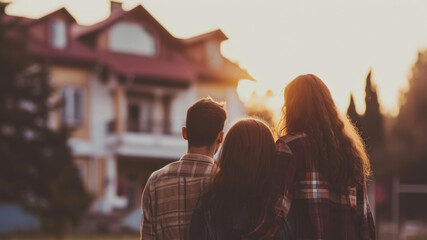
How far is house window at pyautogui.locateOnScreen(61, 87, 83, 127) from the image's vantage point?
1563 inches

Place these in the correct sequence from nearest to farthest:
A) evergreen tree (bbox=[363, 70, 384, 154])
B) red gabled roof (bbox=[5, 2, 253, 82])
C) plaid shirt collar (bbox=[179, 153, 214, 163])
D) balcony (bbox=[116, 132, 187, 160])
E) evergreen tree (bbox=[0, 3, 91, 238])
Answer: plaid shirt collar (bbox=[179, 153, 214, 163]), evergreen tree (bbox=[363, 70, 384, 154]), evergreen tree (bbox=[0, 3, 91, 238]), red gabled roof (bbox=[5, 2, 253, 82]), balcony (bbox=[116, 132, 187, 160])

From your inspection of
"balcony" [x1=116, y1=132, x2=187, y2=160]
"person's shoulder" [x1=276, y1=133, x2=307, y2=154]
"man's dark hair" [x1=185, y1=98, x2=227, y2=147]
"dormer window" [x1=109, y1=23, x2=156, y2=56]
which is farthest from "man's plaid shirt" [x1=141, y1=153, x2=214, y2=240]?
"dormer window" [x1=109, y1=23, x2=156, y2=56]

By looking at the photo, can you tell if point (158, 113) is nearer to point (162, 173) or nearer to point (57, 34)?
point (57, 34)

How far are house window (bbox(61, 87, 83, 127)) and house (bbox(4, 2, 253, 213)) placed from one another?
45 mm

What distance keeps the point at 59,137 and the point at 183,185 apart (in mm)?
28399

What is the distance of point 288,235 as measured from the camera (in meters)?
4.94

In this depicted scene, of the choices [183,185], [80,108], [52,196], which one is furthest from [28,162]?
[183,185]

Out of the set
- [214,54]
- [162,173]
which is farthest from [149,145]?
[162,173]

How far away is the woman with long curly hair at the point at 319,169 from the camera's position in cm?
504

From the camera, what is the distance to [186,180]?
5.15 meters

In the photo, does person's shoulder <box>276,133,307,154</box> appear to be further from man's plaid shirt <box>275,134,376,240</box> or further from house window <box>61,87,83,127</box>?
house window <box>61,87,83,127</box>

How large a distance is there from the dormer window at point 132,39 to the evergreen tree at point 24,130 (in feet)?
28.7

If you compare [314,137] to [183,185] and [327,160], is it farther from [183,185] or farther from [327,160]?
[183,185]

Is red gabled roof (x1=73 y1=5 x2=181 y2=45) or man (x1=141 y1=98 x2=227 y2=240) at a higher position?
red gabled roof (x1=73 y1=5 x2=181 y2=45)
